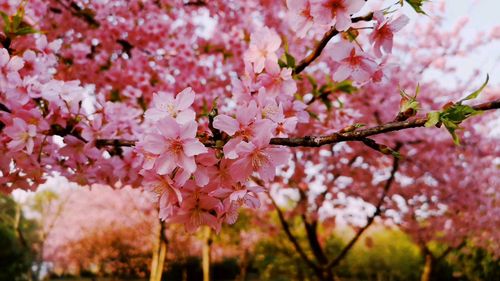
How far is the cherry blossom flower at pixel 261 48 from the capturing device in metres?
1.81

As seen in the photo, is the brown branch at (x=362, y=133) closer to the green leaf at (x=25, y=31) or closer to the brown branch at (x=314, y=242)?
the green leaf at (x=25, y=31)

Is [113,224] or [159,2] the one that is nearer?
[159,2]

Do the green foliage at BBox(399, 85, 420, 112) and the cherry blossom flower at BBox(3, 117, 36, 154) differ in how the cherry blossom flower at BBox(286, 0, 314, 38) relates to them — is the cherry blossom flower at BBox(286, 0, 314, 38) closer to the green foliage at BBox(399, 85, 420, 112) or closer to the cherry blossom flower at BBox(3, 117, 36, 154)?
the green foliage at BBox(399, 85, 420, 112)

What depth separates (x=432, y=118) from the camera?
3.78 ft

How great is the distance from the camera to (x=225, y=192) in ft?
4.82

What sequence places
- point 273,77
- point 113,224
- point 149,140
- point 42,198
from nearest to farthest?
1. point 149,140
2. point 273,77
3. point 113,224
4. point 42,198

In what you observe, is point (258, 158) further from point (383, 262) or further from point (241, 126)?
point (383, 262)

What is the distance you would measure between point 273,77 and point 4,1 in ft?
5.06

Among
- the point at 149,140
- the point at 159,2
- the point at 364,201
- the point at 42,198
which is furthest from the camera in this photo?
the point at 42,198

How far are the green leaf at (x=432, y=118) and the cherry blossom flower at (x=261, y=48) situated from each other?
794mm

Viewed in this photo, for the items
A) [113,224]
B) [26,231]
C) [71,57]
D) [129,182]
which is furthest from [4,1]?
[26,231]

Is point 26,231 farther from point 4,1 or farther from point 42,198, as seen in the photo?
point 4,1

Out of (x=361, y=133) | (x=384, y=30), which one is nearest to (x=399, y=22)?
(x=384, y=30)

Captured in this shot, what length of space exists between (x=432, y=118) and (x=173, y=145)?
0.72m
